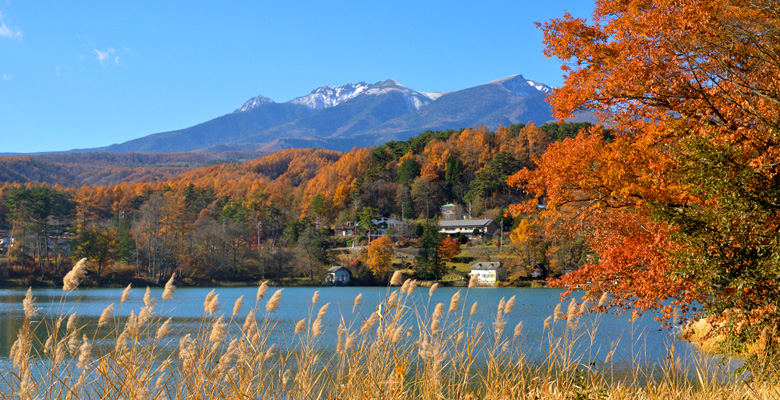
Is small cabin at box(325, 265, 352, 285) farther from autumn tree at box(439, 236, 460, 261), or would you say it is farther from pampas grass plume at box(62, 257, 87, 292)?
pampas grass plume at box(62, 257, 87, 292)

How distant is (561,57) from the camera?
11.2 meters

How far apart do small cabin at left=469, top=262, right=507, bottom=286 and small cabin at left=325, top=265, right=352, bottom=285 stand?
13718mm

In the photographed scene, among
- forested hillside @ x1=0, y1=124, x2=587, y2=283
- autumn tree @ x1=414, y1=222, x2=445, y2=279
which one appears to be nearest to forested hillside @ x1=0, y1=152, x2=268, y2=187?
forested hillside @ x1=0, y1=124, x2=587, y2=283

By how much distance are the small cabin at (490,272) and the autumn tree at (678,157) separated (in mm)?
49448

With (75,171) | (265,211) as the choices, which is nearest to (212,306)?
(265,211)

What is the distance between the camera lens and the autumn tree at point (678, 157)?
6895mm

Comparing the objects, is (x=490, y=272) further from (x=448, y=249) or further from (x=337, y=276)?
(x=337, y=276)

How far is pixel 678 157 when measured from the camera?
7867 millimetres

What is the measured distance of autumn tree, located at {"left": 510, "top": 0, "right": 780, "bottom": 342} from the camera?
6895mm

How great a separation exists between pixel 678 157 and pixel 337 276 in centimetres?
5833

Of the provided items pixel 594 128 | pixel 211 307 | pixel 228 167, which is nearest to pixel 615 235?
pixel 594 128

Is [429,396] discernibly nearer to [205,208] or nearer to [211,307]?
[211,307]

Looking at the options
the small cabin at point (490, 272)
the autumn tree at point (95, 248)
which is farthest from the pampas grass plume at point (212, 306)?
the autumn tree at point (95, 248)

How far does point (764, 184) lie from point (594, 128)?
452 cm
